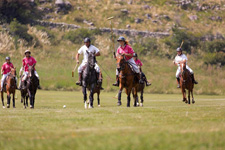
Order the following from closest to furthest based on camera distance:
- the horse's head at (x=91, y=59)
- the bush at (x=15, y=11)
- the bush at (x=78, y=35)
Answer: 1. the horse's head at (x=91, y=59)
2. the bush at (x=78, y=35)
3. the bush at (x=15, y=11)

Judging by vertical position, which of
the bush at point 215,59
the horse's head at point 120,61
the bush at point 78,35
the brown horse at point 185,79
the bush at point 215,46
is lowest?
the brown horse at point 185,79

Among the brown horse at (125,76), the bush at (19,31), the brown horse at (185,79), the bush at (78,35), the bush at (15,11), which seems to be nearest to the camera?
the brown horse at (125,76)

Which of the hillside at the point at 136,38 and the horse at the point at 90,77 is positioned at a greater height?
the hillside at the point at 136,38

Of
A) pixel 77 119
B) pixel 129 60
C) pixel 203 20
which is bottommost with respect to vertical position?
pixel 77 119

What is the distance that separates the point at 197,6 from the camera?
284 ft

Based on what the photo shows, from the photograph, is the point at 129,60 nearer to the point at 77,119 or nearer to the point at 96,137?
the point at 77,119

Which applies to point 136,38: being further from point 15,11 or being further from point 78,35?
point 15,11

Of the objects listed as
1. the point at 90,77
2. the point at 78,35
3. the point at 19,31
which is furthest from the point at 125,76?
the point at 78,35

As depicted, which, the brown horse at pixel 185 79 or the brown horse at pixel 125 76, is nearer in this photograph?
the brown horse at pixel 125 76

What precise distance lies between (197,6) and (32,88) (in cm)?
6654

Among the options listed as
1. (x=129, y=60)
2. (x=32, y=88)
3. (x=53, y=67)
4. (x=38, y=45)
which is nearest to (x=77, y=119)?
(x=129, y=60)

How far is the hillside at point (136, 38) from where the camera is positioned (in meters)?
59.3

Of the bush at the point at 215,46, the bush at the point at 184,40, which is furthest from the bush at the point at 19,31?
the bush at the point at 215,46

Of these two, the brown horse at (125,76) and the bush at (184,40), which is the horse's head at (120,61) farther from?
the bush at (184,40)
